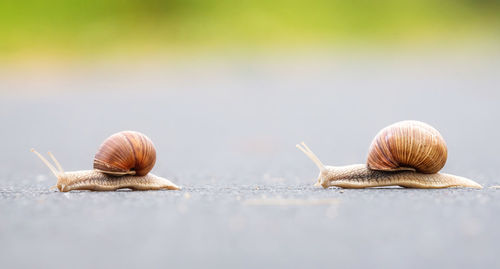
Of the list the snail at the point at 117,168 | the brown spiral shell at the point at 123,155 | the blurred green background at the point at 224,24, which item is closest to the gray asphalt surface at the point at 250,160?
the snail at the point at 117,168

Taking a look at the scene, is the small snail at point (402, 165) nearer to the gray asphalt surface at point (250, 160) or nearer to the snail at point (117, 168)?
the gray asphalt surface at point (250, 160)

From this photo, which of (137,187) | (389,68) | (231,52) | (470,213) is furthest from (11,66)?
(470,213)

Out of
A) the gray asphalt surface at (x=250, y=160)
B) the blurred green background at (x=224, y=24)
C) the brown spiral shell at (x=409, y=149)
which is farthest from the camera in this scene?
the blurred green background at (x=224, y=24)

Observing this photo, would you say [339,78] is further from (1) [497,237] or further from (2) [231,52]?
(1) [497,237]

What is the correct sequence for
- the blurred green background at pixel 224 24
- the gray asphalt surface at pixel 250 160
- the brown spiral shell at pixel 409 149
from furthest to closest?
the blurred green background at pixel 224 24
the brown spiral shell at pixel 409 149
the gray asphalt surface at pixel 250 160

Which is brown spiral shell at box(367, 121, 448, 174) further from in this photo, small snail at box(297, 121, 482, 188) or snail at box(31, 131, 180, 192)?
snail at box(31, 131, 180, 192)

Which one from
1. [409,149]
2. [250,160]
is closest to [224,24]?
[250,160]

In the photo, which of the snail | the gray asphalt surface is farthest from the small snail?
the snail
